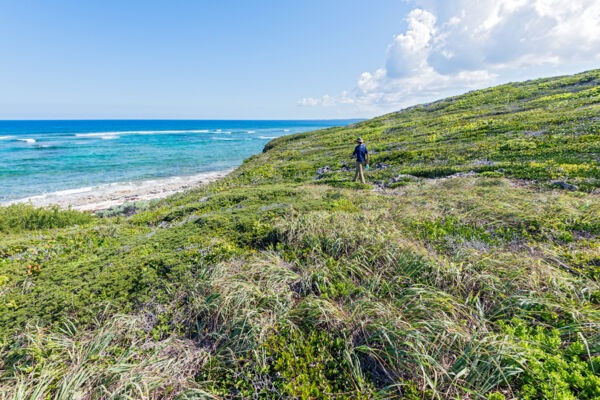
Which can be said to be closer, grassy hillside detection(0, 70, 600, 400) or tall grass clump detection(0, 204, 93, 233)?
grassy hillside detection(0, 70, 600, 400)

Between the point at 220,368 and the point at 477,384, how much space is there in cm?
360

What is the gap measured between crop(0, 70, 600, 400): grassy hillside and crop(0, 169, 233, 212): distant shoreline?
13997 mm

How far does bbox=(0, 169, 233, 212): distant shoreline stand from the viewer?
20734mm

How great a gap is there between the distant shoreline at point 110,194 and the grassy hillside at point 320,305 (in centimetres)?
1400

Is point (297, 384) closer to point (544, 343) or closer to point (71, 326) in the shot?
point (544, 343)

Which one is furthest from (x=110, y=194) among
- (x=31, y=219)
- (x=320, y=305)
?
(x=320, y=305)

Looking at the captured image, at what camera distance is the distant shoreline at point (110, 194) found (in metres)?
20.7

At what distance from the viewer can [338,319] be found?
4238mm

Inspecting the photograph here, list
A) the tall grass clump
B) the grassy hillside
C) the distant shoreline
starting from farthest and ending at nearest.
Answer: the distant shoreline
the tall grass clump
the grassy hillside

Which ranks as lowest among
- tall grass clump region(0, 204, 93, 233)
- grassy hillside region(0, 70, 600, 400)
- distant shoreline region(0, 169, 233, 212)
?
distant shoreline region(0, 169, 233, 212)

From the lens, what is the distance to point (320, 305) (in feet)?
14.7

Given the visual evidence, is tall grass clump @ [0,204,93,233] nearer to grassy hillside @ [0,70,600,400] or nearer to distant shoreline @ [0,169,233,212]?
grassy hillside @ [0,70,600,400]

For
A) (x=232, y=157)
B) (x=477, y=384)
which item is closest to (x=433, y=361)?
(x=477, y=384)

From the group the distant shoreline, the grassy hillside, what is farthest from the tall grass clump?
the distant shoreline
